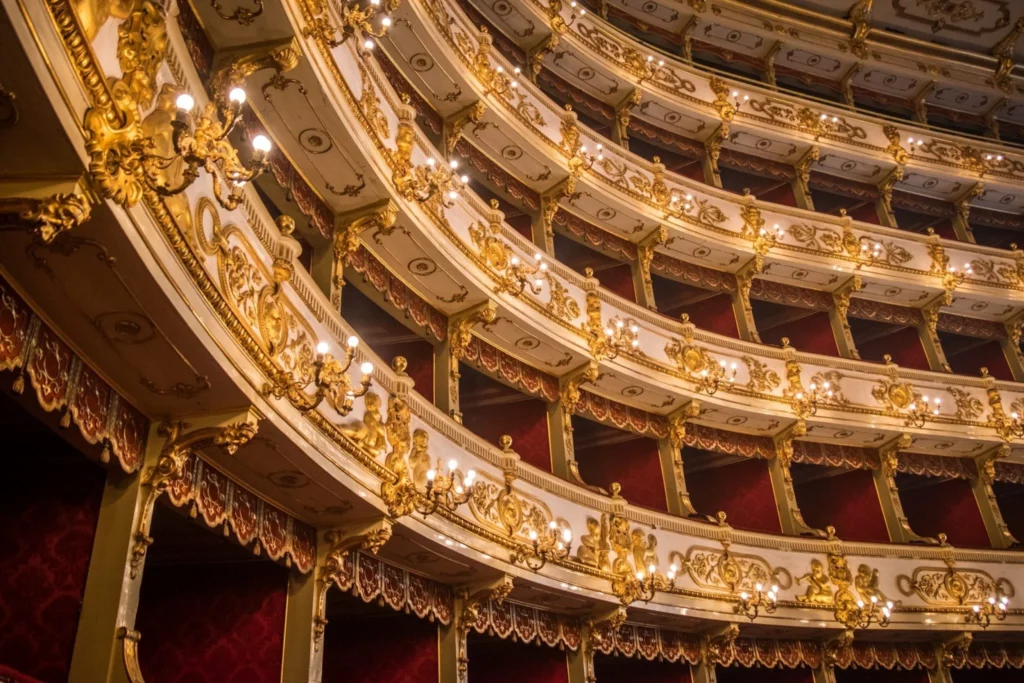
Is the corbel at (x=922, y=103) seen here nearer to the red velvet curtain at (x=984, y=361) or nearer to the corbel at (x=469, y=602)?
the red velvet curtain at (x=984, y=361)

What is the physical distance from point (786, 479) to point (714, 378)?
7.76 ft

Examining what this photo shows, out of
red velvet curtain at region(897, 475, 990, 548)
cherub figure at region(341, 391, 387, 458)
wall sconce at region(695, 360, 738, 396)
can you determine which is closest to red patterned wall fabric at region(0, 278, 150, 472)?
cherub figure at region(341, 391, 387, 458)

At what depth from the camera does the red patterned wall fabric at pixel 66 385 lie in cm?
448

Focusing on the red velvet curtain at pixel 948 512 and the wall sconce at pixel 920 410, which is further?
the red velvet curtain at pixel 948 512

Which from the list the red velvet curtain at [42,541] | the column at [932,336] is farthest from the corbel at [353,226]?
the column at [932,336]

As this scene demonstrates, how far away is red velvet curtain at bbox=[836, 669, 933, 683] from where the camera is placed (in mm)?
13439

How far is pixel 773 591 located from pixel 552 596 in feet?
11.1

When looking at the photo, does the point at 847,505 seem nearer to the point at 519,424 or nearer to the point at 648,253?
the point at 648,253

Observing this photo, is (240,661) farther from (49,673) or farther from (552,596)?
(552,596)

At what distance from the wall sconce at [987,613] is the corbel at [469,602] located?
828 centimetres

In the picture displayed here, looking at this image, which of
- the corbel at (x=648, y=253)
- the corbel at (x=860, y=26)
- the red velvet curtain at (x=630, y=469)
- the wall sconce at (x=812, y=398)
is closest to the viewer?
the red velvet curtain at (x=630, y=469)

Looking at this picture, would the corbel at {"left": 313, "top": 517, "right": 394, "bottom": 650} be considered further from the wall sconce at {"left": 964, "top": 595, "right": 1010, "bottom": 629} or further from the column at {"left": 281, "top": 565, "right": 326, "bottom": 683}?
the wall sconce at {"left": 964, "top": 595, "right": 1010, "bottom": 629}

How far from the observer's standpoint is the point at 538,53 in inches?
599

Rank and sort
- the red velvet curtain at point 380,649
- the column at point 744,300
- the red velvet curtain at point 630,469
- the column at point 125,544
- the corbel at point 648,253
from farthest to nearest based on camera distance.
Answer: the column at point 744,300
the corbel at point 648,253
the red velvet curtain at point 630,469
the red velvet curtain at point 380,649
the column at point 125,544
